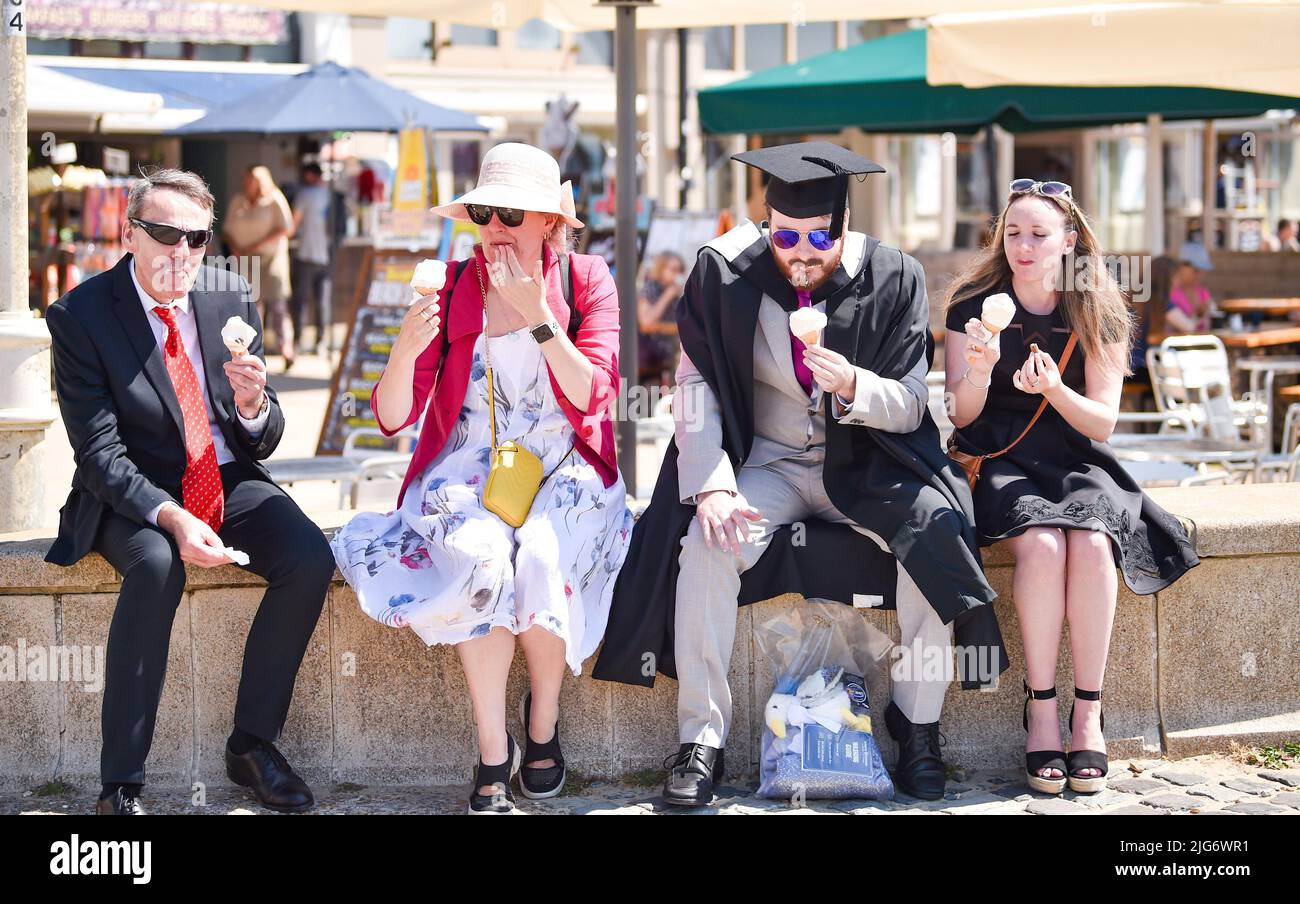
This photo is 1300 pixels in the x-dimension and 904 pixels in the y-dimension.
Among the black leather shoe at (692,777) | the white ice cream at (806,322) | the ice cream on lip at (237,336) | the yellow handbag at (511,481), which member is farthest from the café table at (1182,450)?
the ice cream on lip at (237,336)

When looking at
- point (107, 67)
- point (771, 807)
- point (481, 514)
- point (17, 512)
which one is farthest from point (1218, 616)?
point (107, 67)

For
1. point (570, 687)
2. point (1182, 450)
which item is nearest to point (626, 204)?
point (570, 687)

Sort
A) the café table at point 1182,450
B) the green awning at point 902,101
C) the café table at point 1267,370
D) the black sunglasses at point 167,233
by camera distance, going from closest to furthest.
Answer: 1. the black sunglasses at point 167,233
2. the café table at point 1182,450
3. the café table at point 1267,370
4. the green awning at point 902,101

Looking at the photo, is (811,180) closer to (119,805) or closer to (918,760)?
(918,760)

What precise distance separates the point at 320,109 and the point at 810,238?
954cm

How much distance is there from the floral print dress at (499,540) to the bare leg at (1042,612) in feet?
3.40

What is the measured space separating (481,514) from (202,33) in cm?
1621

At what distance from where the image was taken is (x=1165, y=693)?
4340mm

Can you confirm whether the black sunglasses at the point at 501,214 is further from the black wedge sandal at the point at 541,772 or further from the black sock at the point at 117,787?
the black sock at the point at 117,787

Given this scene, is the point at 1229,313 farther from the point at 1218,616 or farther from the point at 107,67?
the point at 107,67

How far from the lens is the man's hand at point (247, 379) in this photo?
3.91 metres

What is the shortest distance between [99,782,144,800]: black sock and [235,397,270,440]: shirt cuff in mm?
914

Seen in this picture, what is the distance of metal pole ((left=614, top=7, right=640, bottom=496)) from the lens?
5.33 m

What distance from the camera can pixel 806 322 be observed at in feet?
12.5
